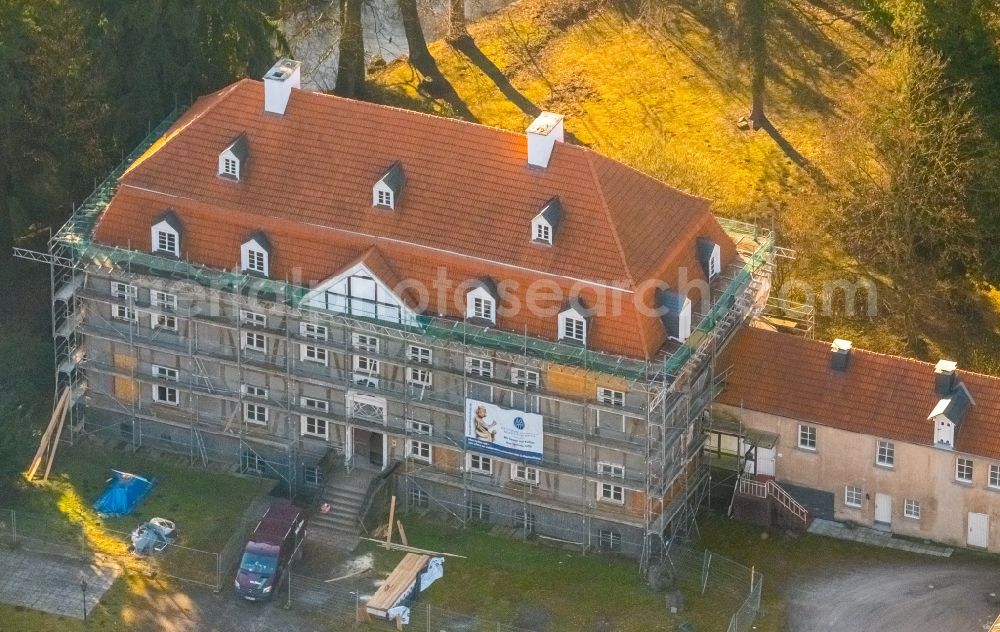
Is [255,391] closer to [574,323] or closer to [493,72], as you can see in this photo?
[574,323]

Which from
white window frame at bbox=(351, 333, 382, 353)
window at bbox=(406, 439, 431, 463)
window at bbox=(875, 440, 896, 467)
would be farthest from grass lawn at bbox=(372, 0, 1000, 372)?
window at bbox=(406, 439, 431, 463)

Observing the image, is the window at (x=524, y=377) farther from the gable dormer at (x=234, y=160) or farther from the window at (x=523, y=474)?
the gable dormer at (x=234, y=160)

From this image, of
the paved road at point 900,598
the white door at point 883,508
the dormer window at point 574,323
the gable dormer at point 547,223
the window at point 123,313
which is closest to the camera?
the dormer window at point 574,323

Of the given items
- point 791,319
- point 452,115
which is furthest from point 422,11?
point 791,319

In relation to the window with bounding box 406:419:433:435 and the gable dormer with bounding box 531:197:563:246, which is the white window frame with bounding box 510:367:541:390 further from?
the gable dormer with bounding box 531:197:563:246

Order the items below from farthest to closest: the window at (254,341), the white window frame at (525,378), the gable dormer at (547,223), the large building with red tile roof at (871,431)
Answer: the window at (254,341) < the large building with red tile roof at (871,431) < the white window frame at (525,378) < the gable dormer at (547,223)

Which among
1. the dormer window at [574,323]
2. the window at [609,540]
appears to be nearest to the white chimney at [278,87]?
the dormer window at [574,323]

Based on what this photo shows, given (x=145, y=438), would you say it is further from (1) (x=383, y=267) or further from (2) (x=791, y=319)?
(2) (x=791, y=319)
